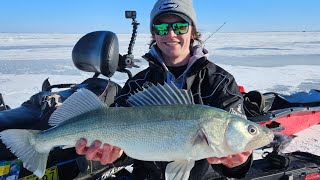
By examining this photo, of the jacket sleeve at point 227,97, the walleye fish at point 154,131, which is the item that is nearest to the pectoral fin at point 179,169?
the walleye fish at point 154,131

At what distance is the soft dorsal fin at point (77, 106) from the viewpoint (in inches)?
80.3

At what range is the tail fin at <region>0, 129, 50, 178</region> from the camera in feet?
6.61

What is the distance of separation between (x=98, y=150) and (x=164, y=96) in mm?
495

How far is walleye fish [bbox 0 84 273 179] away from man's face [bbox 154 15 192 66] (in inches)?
23.7

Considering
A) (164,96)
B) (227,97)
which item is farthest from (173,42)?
(164,96)

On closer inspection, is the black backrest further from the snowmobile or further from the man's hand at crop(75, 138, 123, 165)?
the man's hand at crop(75, 138, 123, 165)

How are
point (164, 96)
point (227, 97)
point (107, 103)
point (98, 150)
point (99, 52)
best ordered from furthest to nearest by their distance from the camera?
point (99, 52)
point (107, 103)
point (227, 97)
point (98, 150)
point (164, 96)

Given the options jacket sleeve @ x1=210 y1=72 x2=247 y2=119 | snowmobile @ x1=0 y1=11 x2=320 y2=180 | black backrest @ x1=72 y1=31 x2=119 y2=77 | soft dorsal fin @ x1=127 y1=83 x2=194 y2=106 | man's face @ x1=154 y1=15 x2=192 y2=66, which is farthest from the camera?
black backrest @ x1=72 y1=31 x2=119 y2=77

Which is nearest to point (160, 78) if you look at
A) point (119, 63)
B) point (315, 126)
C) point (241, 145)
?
point (241, 145)

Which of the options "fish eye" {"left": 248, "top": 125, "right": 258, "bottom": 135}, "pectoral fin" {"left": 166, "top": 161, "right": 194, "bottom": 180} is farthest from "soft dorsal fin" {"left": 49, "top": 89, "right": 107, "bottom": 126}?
"fish eye" {"left": 248, "top": 125, "right": 258, "bottom": 135}

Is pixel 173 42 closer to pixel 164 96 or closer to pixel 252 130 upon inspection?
pixel 164 96

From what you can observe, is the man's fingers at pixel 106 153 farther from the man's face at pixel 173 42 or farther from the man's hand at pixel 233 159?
the man's face at pixel 173 42

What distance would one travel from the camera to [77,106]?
2.06 m

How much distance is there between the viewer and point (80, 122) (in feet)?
6.46
